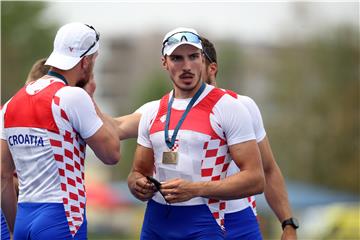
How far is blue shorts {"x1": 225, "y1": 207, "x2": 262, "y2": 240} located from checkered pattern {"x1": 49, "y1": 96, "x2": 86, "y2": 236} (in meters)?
1.16

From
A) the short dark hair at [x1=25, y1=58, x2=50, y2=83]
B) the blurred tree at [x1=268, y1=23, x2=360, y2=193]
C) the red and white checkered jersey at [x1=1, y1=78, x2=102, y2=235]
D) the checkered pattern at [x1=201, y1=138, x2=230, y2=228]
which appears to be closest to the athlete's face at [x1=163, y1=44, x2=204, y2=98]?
the checkered pattern at [x1=201, y1=138, x2=230, y2=228]

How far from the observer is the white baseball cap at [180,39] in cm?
717

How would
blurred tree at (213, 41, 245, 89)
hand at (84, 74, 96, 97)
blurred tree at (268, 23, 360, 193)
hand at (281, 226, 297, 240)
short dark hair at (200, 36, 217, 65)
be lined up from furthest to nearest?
blurred tree at (213, 41, 245, 89), blurred tree at (268, 23, 360, 193), hand at (281, 226, 297, 240), short dark hair at (200, 36, 217, 65), hand at (84, 74, 96, 97)

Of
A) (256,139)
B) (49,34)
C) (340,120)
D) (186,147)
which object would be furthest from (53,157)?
(340,120)

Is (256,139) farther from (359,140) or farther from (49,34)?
(359,140)

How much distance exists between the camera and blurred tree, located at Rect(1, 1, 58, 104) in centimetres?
4675

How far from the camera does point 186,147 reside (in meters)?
7.09

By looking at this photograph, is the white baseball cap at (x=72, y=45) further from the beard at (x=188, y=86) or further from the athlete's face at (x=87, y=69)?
the beard at (x=188, y=86)

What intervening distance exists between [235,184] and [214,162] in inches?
10.3

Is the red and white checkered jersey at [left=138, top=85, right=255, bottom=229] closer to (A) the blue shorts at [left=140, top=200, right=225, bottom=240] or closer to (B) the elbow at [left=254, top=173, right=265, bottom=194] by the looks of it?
(A) the blue shorts at [left=140, top=200, right=225, bottom=240]

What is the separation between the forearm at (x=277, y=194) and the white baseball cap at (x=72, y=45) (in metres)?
1.85

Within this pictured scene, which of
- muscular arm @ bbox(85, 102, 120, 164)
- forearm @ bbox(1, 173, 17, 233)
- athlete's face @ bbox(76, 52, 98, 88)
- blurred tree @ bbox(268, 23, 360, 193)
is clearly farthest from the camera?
blurred tree @ bbox(268, 23, 360, 193)

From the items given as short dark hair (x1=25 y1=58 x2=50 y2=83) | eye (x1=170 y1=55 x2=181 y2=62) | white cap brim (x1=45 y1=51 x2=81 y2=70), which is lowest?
short dark hair (x1=25 y1=58 x2=50 y2=83)

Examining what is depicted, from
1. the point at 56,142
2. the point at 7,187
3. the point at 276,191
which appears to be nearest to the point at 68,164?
the point at 56,142
